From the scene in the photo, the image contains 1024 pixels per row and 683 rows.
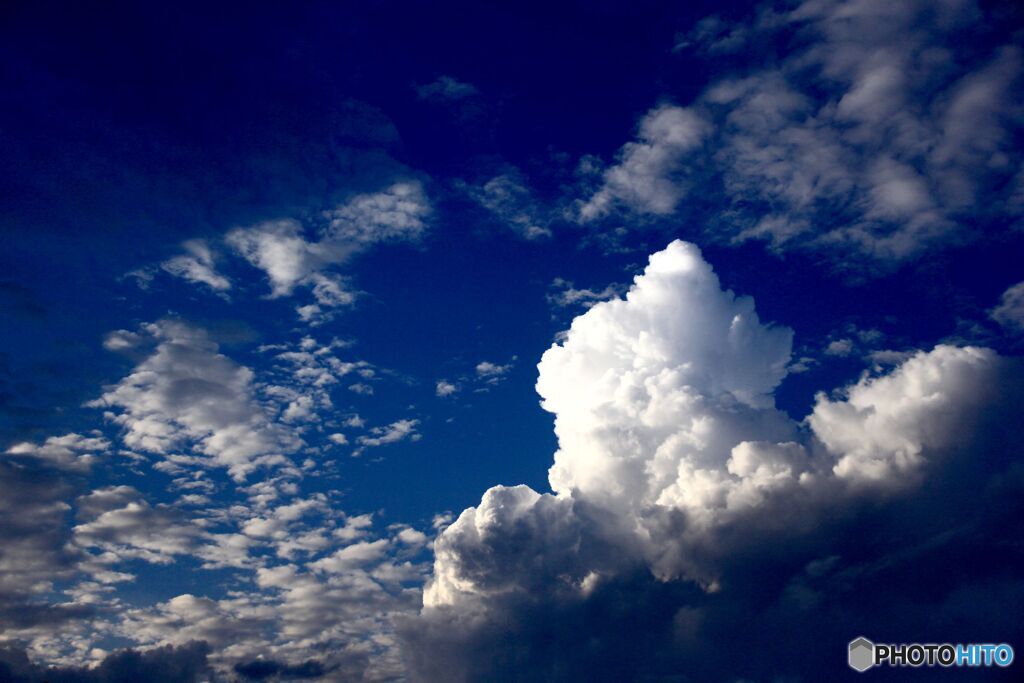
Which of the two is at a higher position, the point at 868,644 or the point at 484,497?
the point at 484,497

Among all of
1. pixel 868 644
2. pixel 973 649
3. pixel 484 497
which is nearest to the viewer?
pixel 973 649

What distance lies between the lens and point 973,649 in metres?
100

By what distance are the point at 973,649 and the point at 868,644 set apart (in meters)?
17.6

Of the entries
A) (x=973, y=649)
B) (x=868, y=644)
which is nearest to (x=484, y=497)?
(x=868, y=644)

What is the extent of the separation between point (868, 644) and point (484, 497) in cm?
10639

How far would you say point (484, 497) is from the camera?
194 m

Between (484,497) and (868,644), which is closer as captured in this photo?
(868,644)

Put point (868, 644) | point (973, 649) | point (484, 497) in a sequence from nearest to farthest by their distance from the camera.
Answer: point (973, 649), point (868, 644), point (484, 497)

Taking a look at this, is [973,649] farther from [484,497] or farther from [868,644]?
[484,497]

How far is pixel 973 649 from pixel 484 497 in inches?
4821

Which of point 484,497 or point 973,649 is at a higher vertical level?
point 484,497

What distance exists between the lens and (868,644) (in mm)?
114438

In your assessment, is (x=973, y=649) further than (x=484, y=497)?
No
